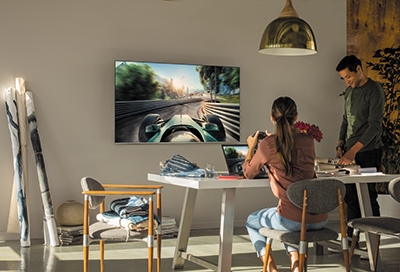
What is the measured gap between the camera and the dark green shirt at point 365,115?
18.4 ft

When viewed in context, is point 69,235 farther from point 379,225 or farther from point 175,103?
point 379,225

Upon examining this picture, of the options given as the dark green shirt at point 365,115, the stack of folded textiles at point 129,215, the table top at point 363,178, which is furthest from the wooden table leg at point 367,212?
the stack of folded textiles at point 129,215

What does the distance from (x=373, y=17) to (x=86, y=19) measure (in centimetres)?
398

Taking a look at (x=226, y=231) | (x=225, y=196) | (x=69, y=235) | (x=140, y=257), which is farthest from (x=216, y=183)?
(x=69, y=235)

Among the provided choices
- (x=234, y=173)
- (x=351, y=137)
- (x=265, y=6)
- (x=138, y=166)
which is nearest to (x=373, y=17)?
(x=265, y=6)

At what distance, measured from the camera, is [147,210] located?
4.34 meters

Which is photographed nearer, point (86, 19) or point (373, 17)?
point (86, 19)

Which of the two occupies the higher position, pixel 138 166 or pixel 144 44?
pixel 144 44

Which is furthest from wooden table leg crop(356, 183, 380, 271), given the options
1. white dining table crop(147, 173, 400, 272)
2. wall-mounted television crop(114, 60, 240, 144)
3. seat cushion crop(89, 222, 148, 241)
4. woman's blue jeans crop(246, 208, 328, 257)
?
wall-mounted television crop(114, 60, 240, 144)

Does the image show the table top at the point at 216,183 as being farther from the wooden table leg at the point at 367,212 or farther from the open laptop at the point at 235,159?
the wooden table leg at the point at 367,212

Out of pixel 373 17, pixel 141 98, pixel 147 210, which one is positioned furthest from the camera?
pixel 373 17

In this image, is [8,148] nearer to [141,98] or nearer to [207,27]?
[141,98]

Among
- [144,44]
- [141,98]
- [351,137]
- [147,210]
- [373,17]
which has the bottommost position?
[147,210]

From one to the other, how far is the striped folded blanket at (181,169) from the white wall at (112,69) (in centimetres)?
242
